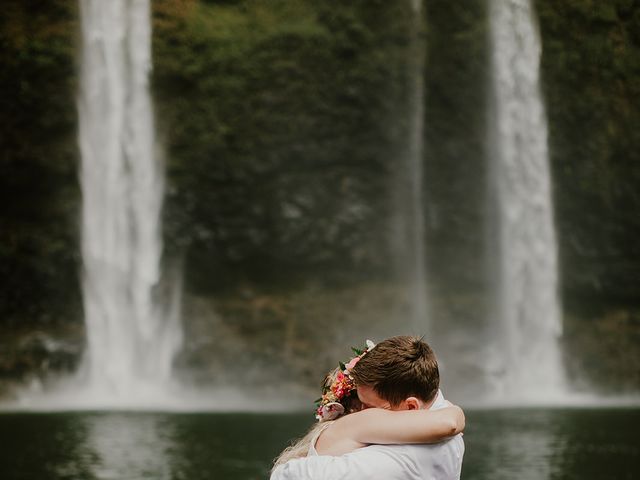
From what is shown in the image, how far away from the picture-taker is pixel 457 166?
30.8 m

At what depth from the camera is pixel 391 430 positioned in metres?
2.84

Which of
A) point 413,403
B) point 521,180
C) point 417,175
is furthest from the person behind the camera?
point 521,180

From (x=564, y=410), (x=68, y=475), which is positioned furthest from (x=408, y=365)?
(x=564, y=410)

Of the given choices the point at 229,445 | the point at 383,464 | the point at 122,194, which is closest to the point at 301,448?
the point at 383,464

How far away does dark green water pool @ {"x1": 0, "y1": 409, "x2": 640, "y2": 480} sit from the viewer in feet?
42.7

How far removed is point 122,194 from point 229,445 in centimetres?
1464

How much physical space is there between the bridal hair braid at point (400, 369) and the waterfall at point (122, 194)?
84.5 ft

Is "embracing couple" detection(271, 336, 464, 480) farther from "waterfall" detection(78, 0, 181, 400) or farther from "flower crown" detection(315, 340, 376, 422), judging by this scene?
"waterfall" detection(78, 0, 181, 400)

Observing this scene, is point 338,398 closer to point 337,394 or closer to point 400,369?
point 337,394

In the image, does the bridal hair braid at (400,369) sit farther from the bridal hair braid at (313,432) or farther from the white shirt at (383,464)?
the bridal hair braid at (313,432)

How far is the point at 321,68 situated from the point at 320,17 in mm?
1554

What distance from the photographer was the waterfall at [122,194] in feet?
93.4

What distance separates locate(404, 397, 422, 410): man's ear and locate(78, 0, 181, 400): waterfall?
2574cm

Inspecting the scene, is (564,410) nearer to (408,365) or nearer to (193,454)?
(193,454)
